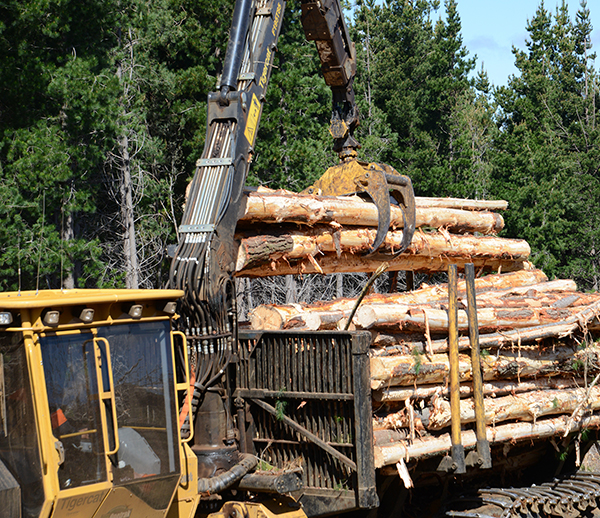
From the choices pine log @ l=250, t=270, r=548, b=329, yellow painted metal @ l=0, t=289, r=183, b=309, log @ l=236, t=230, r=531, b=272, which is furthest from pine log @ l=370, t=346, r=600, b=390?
yellow painted metal @ l=0, t=289, r=183, b=309

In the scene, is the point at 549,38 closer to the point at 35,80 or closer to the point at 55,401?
the point at 35,80

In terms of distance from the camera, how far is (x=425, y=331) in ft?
20.8

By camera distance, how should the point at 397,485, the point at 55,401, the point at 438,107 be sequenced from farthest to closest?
the point at 438,107
the point at 397,485
the point at 55,401

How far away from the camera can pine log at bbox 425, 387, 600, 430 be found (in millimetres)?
6113

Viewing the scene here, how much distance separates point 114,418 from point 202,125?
16881 mm

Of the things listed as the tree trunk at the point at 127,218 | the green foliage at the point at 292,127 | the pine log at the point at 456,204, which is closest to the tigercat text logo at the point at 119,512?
the pine log at the point at 456,204

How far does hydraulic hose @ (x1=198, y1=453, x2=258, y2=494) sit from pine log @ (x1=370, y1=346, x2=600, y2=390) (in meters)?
1.20

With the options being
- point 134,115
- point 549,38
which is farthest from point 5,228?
point 549,38

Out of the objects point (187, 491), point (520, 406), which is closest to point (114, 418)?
point (187, 491)

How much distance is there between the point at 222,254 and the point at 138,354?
1.72m

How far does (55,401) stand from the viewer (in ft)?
12.1

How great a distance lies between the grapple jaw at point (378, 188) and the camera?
780 centimetres

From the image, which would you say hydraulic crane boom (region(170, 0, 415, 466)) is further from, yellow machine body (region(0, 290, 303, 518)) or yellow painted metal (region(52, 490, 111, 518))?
yellow painted metal (region(52, 490, 111, 518))

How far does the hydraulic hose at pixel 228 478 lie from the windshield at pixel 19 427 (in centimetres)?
142
